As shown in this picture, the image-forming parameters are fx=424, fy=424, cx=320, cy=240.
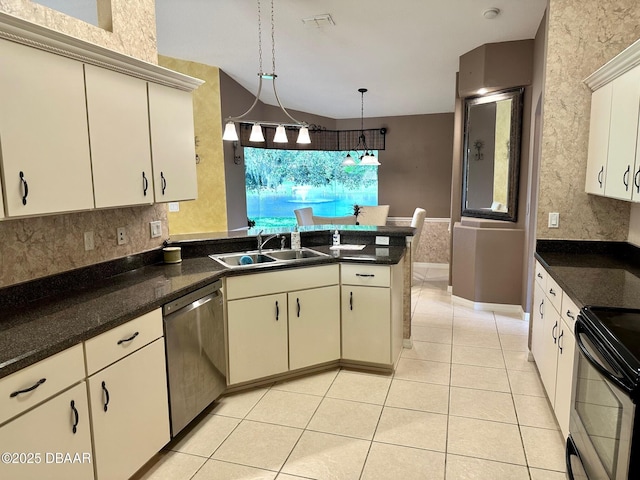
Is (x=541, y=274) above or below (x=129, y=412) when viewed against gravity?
above

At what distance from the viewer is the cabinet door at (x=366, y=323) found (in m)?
3.13

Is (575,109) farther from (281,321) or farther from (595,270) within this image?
(281,321)

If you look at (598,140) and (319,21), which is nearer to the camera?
(598,140)

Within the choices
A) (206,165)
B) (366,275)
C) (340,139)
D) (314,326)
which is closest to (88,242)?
(314,326)

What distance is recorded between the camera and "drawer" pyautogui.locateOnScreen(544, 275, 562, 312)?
7.91 ft

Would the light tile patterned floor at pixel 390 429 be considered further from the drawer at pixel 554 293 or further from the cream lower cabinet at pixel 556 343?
the drawer at pixel 554 293

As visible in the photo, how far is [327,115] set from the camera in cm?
780

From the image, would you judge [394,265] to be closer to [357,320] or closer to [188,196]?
[357,320]

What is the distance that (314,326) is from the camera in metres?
3.14

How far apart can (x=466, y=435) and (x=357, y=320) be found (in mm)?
1070

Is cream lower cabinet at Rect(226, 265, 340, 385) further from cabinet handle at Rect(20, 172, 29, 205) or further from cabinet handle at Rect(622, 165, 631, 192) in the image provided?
cabinet handle at Rect(622, 165, 631, 192)

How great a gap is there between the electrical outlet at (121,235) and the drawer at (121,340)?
2.53 feet

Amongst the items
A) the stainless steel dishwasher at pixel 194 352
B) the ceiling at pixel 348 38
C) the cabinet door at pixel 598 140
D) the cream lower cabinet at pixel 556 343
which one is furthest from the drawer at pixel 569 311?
the ceiling at pixel 348 38

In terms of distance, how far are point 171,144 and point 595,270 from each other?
9.01 ft
